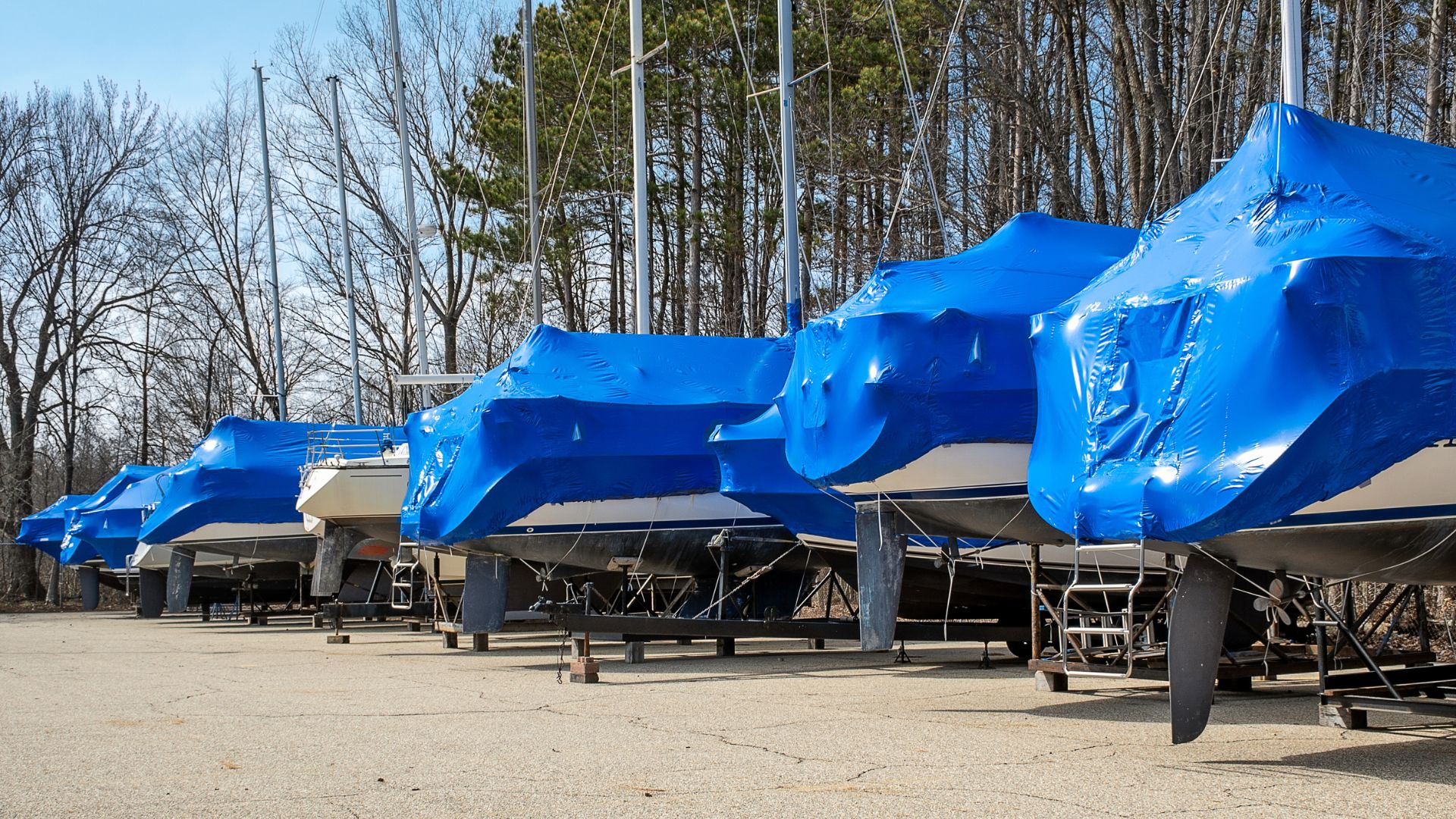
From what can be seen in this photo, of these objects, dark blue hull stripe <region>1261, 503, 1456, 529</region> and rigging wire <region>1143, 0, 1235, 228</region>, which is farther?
rigging wire <region>1143, 0, 1235, 228</region>

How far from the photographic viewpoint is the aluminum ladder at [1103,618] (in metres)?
8.21

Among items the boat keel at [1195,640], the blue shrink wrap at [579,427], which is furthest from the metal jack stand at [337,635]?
the boat keel at [1195,640]

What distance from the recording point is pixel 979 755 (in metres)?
7.32

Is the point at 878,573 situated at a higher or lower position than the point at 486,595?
higher

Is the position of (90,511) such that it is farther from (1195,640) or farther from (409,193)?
(1195,640)

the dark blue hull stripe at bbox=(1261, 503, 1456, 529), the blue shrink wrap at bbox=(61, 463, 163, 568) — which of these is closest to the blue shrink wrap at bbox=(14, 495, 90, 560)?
the blue shrink wrap at bbox=(61, 463, 163, 568)

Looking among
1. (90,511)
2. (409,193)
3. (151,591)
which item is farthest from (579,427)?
(90,511)

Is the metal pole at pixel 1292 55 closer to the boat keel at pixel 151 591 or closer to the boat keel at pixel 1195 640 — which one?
the boat keel at pixel 1195 640

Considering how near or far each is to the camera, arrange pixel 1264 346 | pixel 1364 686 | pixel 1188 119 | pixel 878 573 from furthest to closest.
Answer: pixel 1188 119, pixel 878 573, pixel 1364 686, pixel 1264 346

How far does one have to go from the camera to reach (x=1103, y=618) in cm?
962

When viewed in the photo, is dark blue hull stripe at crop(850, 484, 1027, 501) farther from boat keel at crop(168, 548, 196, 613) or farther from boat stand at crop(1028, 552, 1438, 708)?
boat keel at crop(168, 548, 196, 613)

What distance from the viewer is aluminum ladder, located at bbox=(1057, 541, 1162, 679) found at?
323 inches

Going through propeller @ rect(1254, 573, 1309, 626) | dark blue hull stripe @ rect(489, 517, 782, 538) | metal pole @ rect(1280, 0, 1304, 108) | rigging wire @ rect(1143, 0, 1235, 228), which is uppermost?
rigging wire @ rect(1143, 0, 1235, 228)

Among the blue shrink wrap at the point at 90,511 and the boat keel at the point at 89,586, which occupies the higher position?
the blue shrink wrap at the point at 90,511
